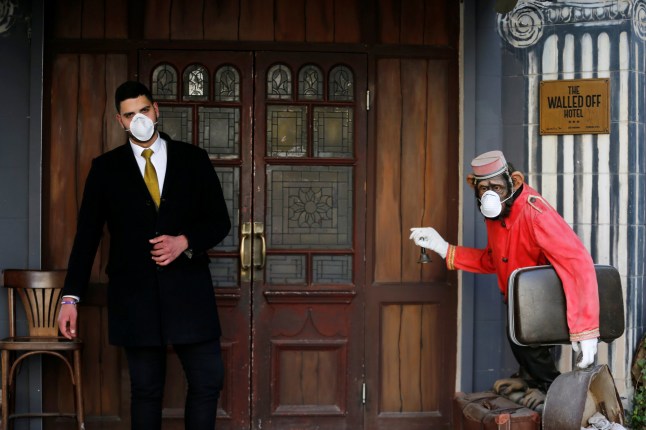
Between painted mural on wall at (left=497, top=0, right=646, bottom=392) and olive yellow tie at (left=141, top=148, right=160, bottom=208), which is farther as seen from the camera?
painted mural on wall at (left=497, top=0, right=646, bottom=392)

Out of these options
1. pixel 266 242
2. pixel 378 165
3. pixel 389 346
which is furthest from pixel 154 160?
pixel 389 346

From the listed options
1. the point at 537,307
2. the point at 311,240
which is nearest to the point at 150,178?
the point at 311,240

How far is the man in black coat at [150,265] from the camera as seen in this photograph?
4.23 metres

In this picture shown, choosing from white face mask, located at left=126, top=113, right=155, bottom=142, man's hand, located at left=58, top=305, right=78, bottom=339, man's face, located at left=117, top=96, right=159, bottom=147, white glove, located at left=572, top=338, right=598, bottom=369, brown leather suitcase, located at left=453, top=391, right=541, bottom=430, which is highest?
man's face, located at left=117, top=96, right=159, bottom=147

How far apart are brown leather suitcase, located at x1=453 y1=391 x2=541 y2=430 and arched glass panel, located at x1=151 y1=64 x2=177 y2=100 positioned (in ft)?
7.89

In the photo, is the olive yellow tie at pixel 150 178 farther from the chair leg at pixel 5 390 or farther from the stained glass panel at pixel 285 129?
the chair leg at pixel 5 390

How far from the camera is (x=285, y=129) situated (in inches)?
206

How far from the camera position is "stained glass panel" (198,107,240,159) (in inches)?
205

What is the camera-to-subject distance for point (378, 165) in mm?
5266

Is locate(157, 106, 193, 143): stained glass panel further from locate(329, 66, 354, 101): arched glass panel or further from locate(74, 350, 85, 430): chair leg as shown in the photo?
locate(74, 350, 85, 430): chair leg

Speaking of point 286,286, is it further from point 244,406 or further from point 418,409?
point 418,409

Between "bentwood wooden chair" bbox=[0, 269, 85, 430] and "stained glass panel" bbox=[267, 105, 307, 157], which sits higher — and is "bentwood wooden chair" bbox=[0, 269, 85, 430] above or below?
below

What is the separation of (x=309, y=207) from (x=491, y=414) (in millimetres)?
1683

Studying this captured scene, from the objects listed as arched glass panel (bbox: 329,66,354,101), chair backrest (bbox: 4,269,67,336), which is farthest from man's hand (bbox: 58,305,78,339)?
arched glass panel (bbox: 329,66,354,101)
